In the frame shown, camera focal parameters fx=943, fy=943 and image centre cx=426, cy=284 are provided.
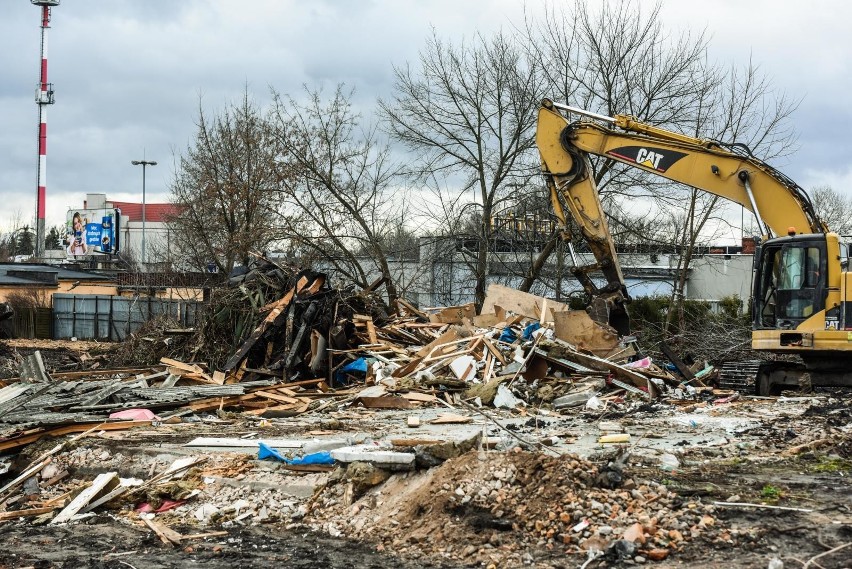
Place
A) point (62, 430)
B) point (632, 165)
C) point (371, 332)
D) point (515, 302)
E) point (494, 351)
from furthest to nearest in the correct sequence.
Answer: point (515, 302) < point (371, 332) < point (632, 165) < point (494, 351) < point (62, 430)

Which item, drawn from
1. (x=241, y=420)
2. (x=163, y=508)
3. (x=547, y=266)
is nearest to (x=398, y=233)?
(x=547, y=266)

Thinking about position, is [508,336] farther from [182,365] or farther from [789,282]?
[182,365]

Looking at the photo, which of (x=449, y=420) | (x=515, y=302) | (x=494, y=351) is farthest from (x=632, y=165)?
(x=449, y=420)

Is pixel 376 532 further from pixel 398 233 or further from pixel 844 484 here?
pixel 398 233

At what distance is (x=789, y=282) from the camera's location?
14.1 meters

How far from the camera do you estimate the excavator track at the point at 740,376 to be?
16.0 meters

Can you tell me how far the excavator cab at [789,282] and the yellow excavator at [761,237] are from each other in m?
0.01

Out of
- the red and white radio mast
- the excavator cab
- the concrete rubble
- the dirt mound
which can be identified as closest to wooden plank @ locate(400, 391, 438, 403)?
the concrete rubble

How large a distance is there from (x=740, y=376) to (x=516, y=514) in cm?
1036

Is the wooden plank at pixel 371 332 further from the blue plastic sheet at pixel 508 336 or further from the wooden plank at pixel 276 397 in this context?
the wooden plank at pixel 276 397

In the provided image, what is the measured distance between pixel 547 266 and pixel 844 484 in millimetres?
19045

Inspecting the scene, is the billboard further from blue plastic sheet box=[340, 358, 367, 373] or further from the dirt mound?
the dirt mound

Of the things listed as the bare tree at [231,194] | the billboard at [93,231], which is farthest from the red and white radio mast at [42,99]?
the bare tree at [231,194]

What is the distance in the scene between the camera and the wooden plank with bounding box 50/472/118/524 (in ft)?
28.5
